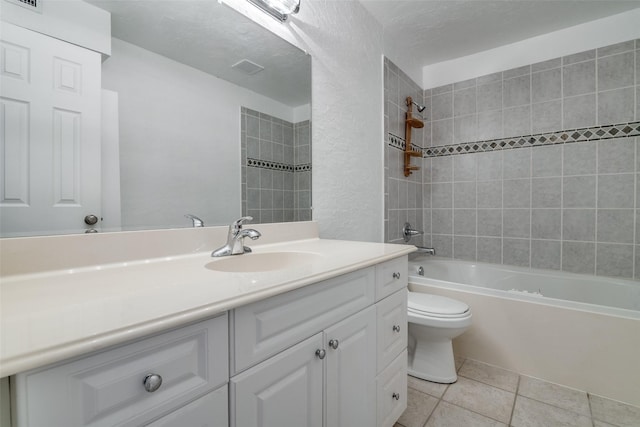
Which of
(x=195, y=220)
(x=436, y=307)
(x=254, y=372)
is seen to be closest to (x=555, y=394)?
(x=436, y=307)

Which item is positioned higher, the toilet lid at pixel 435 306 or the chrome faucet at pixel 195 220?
the chrome faucet at pixel 195 220

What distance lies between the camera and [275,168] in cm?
143

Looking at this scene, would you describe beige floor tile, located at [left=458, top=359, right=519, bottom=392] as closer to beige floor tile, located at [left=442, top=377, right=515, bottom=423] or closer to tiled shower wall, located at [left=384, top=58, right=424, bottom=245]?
beige floor tile, located at [left=442, top=377, right=515, bottom=423]

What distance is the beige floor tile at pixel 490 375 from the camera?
163cm

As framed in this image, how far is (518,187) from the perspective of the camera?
2.38 metres

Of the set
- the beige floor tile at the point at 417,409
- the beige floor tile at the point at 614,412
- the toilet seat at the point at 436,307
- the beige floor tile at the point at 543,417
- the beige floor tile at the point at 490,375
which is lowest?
the beige floor tile at the point at 417,409

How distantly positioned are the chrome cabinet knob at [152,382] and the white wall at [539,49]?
9.99ft

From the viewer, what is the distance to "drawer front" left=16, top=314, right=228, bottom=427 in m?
0.38

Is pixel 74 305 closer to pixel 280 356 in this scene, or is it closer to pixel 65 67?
pixel 280 356

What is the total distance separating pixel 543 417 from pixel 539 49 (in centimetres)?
255

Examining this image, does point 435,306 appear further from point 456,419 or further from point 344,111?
point 344,111

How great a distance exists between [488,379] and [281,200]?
159 centimetres

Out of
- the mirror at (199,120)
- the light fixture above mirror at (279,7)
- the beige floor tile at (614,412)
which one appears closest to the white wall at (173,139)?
the mirror at (199,120)

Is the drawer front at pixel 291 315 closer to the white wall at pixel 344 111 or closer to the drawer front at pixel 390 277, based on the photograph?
the drawer front at pixel 390 277
